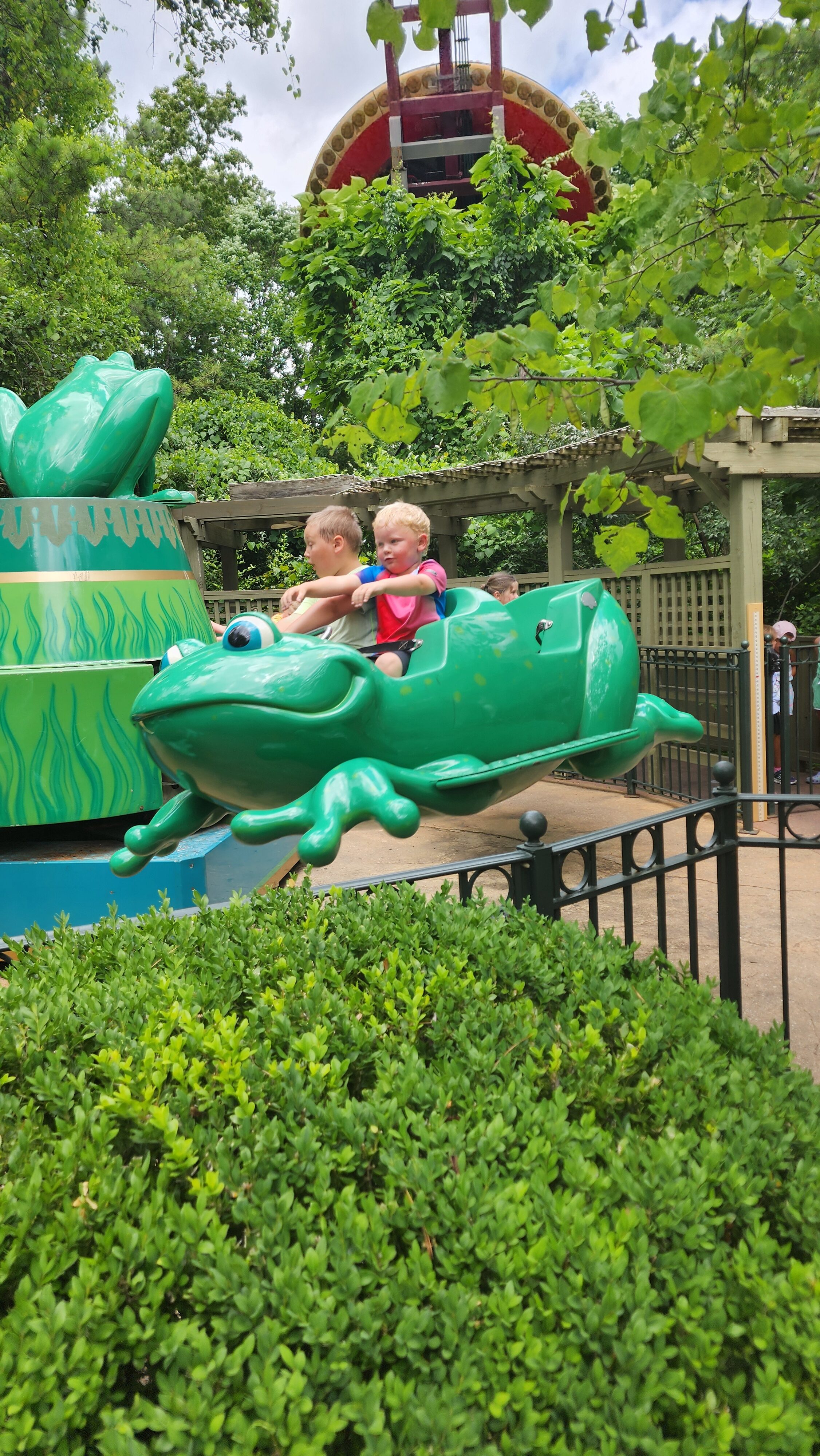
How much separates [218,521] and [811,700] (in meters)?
6.99

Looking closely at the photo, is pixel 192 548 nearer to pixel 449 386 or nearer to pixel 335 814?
pixel 449 386

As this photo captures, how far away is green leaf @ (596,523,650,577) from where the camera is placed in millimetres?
3021

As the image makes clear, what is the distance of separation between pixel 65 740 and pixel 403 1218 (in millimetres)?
3598

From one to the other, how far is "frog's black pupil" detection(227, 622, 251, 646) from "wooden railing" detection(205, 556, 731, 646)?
5.94 metres

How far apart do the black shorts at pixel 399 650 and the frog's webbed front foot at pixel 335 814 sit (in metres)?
0.47

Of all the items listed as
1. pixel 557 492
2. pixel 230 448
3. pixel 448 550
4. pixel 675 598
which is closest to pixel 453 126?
pixel 230 448

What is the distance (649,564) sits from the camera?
918 cm

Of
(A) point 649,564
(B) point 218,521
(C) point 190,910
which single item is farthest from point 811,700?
(C) point 190,910

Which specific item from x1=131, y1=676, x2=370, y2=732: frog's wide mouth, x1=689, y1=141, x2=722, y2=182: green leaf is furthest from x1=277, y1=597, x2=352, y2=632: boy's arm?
x1=689, y1=141, x2=722, y2=182: green leaf

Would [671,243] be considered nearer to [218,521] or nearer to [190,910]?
[190,910]

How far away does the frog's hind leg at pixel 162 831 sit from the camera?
8.02 ft

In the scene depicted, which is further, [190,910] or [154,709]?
[190,910]

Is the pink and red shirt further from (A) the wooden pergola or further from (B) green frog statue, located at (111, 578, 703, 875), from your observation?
(A) the wooden pergola

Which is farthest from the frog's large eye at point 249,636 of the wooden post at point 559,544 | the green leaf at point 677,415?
the wooden post at point 559,544
